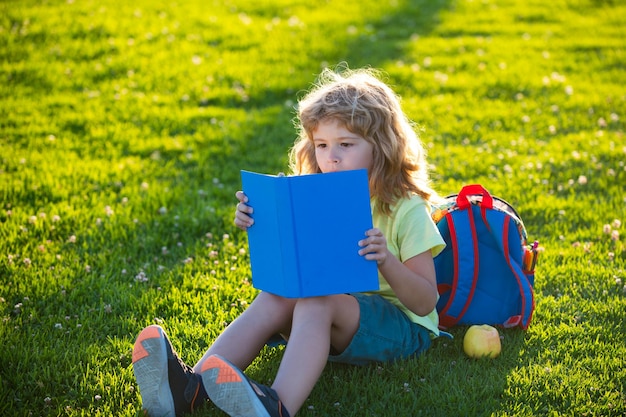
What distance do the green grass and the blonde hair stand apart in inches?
29.8

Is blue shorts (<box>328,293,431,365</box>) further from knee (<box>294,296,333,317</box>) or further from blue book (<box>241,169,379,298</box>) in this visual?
blue book (<box>241,169,379,298</box>)

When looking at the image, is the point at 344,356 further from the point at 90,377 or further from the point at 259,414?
the point at 90,377

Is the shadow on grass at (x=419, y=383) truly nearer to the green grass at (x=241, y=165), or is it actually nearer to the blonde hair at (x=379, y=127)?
the green grass at (x=241, y=165)

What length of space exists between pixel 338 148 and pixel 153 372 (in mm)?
1145

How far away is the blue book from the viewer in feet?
9.13

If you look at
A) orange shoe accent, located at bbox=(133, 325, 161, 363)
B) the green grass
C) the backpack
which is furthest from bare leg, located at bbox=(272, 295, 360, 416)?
the backpack

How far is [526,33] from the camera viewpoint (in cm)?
973

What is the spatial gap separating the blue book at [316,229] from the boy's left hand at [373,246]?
0.03m

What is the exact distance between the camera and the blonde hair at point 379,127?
3.18 meters

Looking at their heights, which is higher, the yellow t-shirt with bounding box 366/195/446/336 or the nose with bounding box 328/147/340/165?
the nose with bounding box 328/147/340/165

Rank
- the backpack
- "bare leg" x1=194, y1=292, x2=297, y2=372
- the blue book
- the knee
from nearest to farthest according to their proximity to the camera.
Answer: the blue book
the knee
"bare leg" x1=194, y1=292, x2=297, y2=372
the backpack

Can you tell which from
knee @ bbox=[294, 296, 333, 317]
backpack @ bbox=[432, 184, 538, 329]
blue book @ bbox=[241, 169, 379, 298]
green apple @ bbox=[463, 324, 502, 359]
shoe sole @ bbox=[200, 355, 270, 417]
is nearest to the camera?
shoe sole @ bbox=[200, 355, 270, 417]

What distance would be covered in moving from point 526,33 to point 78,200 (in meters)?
6.55

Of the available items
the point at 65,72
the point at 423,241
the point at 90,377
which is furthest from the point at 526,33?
the point at 90,377
